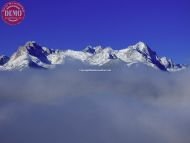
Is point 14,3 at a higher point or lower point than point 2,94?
lower

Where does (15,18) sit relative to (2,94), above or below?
below

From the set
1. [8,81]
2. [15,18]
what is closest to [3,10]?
[15,18]

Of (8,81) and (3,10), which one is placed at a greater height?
(8,81)

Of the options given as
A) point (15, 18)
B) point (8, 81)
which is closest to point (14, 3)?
point (15, 18)

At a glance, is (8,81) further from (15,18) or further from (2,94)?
(15,18)

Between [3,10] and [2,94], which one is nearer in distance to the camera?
[3,10]

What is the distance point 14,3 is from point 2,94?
16119 cm

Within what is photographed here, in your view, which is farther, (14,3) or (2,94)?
(2,94)

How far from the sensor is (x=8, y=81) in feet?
648

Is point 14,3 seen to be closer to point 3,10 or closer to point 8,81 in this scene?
point 3,10

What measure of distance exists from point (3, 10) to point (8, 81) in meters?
160

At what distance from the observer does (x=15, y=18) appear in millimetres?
41812

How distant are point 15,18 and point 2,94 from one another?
16203 cm

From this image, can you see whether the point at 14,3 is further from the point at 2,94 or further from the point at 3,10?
the point at 2,94
